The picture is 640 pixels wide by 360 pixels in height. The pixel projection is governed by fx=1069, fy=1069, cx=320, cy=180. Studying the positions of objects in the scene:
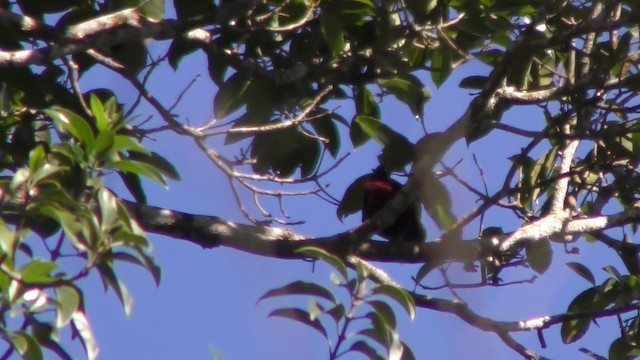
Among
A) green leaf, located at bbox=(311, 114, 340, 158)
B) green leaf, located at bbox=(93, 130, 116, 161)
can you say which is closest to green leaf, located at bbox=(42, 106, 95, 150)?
green leaf, located at bbox=(93, 130, 116, 161)

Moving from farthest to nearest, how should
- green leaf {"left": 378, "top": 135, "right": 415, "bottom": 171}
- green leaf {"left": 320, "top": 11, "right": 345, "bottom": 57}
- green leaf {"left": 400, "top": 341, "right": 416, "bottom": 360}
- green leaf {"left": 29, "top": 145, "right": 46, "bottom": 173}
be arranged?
green leaf {"left": 320, "top": 11, "right": 345, "bottom": 57}, green leaf {"left": 378, "top": 135, "right": 415, "bottom": 171}, green leaf {"left": 400, "top": 341, "right": 416, "bottom": 360}, green leaf {"left": 29, "top": 145, "right": 46, "bottom": 173}

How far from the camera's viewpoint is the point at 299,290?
101 inches

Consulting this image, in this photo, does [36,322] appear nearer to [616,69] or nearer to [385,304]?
[385,304]

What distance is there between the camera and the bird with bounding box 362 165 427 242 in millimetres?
4270

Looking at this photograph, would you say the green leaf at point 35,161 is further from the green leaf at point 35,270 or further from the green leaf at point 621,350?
the green leaf at point 621,350

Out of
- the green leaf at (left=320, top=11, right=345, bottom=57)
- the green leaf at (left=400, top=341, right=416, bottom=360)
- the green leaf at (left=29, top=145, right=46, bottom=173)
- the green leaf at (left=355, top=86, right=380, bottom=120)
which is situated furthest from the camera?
the green leaf at (left=355, top=86, right=380, bottom=120)

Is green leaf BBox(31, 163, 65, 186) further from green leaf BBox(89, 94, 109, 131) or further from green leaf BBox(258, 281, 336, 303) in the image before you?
green leaf BBox(258, 281, 336, 303)

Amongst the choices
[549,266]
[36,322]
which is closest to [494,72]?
[549,266]

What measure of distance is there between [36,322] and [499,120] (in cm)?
173

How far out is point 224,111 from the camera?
3758 mm

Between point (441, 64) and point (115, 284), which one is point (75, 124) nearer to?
point (115, 284)

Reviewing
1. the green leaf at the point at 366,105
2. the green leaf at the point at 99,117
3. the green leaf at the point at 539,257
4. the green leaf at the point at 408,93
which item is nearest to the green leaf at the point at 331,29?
the green leaf at the point at 408,93

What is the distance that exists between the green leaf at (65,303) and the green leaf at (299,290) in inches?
19.4

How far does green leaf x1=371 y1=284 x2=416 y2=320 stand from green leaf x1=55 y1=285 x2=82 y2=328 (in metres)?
0.68
